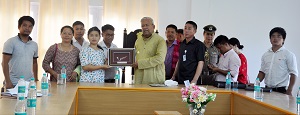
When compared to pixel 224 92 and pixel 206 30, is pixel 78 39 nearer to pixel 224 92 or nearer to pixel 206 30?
pixel 206 30

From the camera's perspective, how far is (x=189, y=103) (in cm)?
267

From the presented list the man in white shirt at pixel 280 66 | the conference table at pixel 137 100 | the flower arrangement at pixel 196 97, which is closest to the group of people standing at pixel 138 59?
the man in white shirt at pixel 280 66

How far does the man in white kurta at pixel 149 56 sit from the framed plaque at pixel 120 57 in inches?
3.5

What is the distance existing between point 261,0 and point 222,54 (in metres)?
2.85

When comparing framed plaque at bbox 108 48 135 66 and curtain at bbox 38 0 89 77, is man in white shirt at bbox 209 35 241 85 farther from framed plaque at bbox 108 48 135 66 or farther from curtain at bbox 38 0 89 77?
curtain at bbox 38 0 89 77

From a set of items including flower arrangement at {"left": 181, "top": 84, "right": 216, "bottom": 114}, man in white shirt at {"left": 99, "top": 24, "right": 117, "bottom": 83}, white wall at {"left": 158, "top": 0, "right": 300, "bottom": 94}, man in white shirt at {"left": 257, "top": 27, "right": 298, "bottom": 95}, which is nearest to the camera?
flower arrangement at {"left": 181, "top": 84, "right": 216, "bottom": 114}

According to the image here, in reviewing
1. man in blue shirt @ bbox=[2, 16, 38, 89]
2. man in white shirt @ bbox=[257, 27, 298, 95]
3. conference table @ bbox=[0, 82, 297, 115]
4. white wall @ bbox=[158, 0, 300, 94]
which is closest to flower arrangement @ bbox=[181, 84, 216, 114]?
conference table @ bbox=[0, 82, 297, 115]

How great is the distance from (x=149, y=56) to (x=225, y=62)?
104cm

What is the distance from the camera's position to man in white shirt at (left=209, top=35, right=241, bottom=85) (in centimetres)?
437

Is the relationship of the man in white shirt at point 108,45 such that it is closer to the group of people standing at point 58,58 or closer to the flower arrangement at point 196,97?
the group of people standing at point 58,58

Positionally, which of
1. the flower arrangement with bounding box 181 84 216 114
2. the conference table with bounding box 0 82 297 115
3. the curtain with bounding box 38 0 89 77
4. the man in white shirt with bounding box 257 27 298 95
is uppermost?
the curtain with bounding box 38 0 89 77

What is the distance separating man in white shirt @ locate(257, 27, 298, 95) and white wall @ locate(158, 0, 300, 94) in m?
2.67

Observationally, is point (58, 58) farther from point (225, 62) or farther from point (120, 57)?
point (225, 62)

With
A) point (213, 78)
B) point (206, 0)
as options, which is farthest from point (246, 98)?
point (206, 0)
